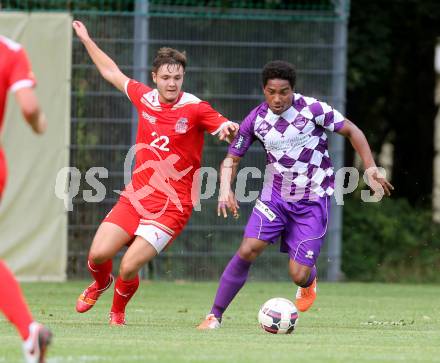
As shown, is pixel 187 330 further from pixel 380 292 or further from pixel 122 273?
pixel 380 292

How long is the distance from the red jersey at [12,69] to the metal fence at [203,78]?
8.34m

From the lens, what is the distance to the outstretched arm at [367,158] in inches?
347

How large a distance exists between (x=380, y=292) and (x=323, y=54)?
3.21 m

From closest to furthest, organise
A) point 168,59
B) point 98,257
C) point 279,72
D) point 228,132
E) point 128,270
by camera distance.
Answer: point 228,132
point 279,72
point 128,270
point 98,257
point 168,59

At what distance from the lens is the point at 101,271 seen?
30.3 ft

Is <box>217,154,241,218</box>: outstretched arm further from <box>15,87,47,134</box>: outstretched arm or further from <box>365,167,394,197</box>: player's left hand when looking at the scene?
<box>15,87,47,134</box>: outstretched arm

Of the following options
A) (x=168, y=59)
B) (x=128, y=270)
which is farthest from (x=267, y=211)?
(x=168, y=59)

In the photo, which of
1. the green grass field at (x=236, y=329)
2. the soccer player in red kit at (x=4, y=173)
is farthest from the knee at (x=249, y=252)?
the soccer player in red kit at (x=4, y=173)

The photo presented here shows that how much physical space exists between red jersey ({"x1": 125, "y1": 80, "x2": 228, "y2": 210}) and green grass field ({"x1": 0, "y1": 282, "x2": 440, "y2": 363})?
39.1 inches

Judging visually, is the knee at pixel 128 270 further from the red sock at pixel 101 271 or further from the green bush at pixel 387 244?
the green bush at pixel 387 244

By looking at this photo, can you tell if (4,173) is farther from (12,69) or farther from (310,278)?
(310,278)

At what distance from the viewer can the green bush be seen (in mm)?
16156

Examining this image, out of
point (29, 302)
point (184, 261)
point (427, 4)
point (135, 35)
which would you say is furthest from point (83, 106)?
point (427, 4)

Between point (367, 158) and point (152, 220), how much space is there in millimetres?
1639
